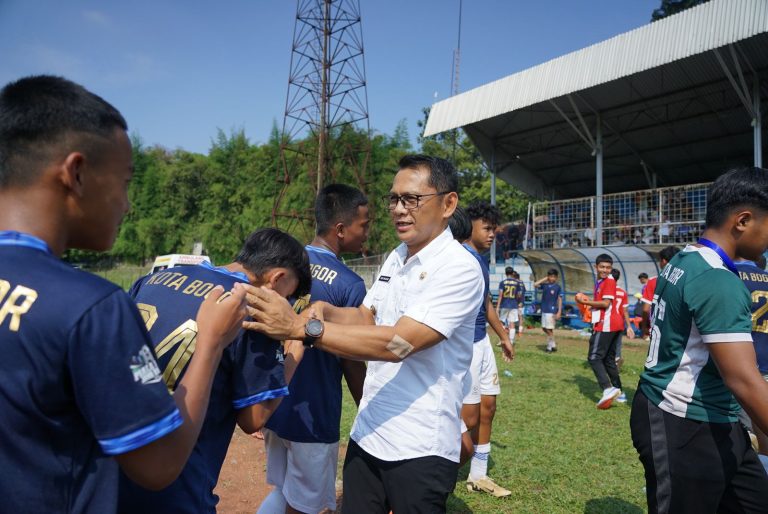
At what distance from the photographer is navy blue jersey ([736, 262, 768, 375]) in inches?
162

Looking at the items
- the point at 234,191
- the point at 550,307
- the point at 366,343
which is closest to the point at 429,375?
the point at 366,343

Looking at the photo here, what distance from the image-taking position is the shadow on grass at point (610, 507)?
451cm

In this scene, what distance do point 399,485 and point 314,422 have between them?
1042 millimetres

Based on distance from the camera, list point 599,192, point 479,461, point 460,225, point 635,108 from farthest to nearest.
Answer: point 635,108
point 599,192
point 479,461
point 460,225

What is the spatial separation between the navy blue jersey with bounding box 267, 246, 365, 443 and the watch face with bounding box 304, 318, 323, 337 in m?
1.09

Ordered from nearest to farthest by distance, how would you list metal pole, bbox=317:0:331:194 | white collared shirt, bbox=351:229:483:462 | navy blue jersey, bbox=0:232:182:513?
1. navy blue jersey, bbox=0:232:182:513
2. white collared shirt, bbox=351:229:483:462
3. metal pole, bbox=317:0:331:194

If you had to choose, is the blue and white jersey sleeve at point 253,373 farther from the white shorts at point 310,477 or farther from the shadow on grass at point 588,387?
the shadow on grass at point 588,387

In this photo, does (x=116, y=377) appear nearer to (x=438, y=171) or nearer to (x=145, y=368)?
(x=145, y=368)

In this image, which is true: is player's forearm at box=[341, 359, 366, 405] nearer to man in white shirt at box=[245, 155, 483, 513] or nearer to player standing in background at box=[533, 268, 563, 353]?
man in white shirt at box=[245, 155, 483, 513]

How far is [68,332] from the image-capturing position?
1.10m

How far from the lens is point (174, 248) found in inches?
1478

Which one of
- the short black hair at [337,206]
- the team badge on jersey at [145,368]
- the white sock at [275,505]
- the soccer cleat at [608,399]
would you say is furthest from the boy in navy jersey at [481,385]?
the soccer cleat at [608,399]

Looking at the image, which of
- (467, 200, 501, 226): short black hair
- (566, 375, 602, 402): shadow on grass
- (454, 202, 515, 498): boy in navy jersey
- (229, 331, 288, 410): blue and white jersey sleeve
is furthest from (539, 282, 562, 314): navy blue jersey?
(229, 331, 288, 410): blue and white jersey sleeve

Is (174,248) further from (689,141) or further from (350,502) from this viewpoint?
(350,502)
